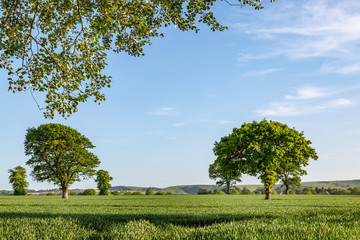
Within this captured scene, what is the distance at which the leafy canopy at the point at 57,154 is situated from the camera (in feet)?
162

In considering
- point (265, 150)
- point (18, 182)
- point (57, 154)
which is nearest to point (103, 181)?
point (18, 182)

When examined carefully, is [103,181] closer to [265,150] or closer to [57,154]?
[57,154]

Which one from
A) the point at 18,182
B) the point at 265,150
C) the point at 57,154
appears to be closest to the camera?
the point at 265,150

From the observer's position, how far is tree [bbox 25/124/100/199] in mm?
49469

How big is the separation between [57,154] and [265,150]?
37206mm

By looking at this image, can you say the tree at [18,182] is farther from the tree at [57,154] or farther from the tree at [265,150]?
the tree at [265,150]

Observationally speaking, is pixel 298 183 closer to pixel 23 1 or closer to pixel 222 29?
pixel 222 29

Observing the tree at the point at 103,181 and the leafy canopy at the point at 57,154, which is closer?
the leafy canopy at the point at 57,154

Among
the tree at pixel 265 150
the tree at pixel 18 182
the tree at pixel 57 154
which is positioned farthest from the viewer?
the tree at pixel 18 182

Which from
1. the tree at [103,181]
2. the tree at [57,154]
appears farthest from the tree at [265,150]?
the tree at [103,181]

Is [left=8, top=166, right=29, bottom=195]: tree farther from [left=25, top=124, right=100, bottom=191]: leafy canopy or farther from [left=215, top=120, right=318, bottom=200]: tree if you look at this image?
[left=215, top=120, right=318, bottom=200]: tree

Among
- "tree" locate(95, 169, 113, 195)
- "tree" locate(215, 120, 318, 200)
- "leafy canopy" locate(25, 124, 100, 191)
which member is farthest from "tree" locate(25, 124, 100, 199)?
"tree" locate(95, 169, 113, 195)

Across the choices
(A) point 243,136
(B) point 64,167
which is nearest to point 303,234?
(A) point 243,136

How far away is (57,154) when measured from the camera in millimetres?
49750
